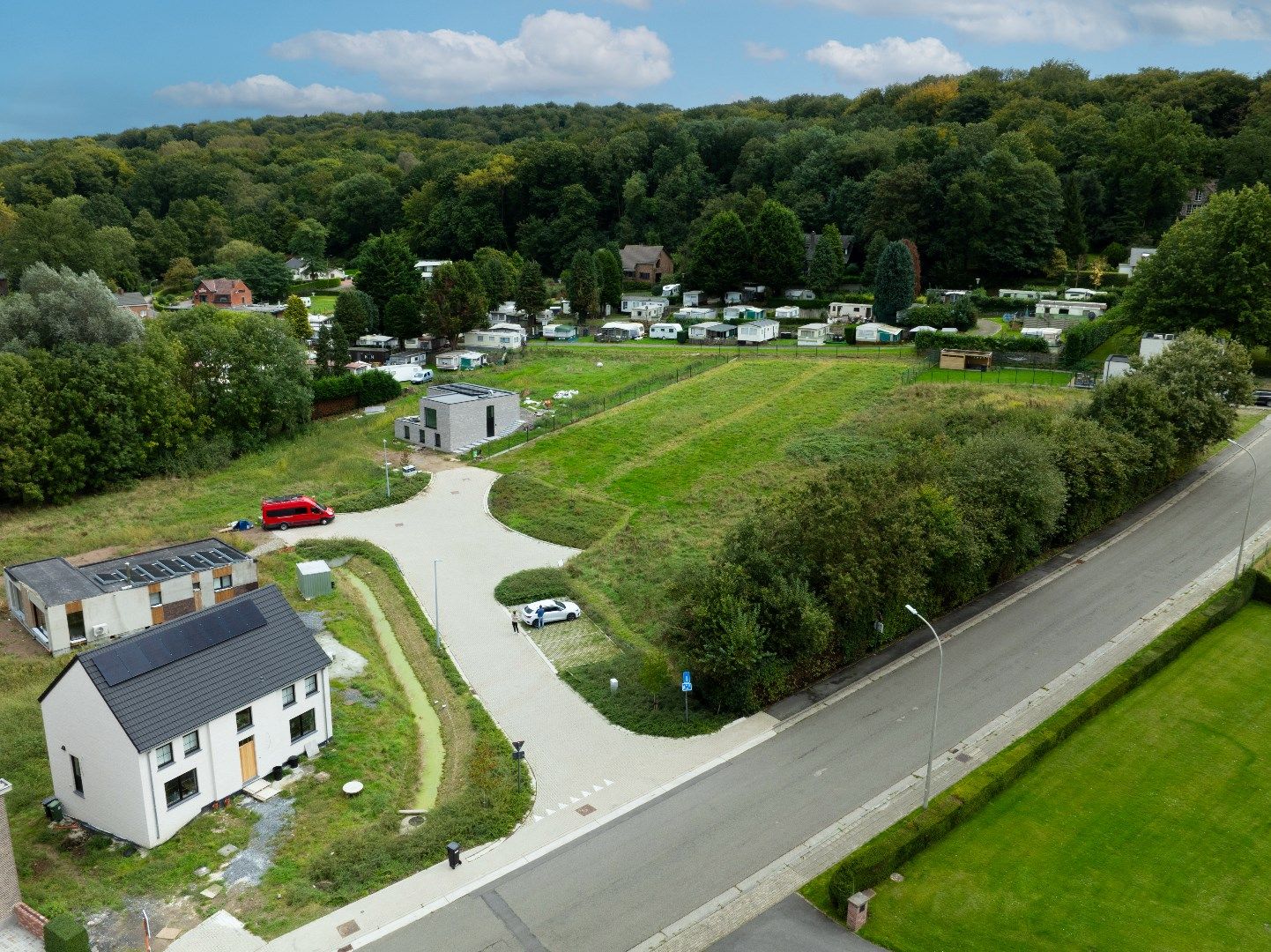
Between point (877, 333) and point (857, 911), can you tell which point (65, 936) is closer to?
point (857, 911)

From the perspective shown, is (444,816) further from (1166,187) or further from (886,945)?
(1166,187)

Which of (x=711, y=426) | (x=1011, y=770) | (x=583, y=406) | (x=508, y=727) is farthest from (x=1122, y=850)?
(x=583, y=406)

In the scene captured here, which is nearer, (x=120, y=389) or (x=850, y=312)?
(x=120, y=389)

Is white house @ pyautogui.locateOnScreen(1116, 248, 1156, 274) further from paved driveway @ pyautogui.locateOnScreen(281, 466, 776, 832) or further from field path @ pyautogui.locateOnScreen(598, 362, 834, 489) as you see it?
paved driveway @ pyautogui.locateOnScreen(281, 466, 776, 832)

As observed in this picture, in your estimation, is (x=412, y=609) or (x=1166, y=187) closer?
(x=412, y=609)

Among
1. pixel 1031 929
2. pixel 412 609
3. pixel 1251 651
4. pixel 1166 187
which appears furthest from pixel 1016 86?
pixel 1031 929

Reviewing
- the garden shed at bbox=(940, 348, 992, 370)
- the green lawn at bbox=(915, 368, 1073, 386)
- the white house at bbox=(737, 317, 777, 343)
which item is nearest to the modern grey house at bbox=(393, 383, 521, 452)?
the white house at bbox=(737, 317, 777, 343)
